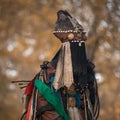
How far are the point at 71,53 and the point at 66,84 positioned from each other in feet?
1.34

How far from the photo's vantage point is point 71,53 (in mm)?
5859

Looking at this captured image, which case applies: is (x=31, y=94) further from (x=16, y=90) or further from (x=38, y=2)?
(x=16, y=90)

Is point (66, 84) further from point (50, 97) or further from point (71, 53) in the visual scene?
point (71, 53)

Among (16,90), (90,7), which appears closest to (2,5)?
(90,7)

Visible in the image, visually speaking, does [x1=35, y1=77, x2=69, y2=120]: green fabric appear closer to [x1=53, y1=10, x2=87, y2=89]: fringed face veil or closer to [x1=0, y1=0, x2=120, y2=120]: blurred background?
[x1=53, y1=10, x2=87, y2=89]: fringed face veil

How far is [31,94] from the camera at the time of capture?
587 cm

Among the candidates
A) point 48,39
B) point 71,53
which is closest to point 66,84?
point 71,53

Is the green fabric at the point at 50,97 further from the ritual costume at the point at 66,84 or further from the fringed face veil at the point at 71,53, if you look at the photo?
the fringed face veil at the point at 71,53

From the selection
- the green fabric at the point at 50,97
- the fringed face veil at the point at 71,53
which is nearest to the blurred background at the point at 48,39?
the fringed face veil at the point at 71,53

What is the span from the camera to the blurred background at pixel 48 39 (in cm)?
1602

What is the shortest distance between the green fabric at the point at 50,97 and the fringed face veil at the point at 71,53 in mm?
175

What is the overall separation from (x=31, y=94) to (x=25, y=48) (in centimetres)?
1841

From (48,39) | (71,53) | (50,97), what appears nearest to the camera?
(50,97)

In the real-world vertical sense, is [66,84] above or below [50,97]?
above
